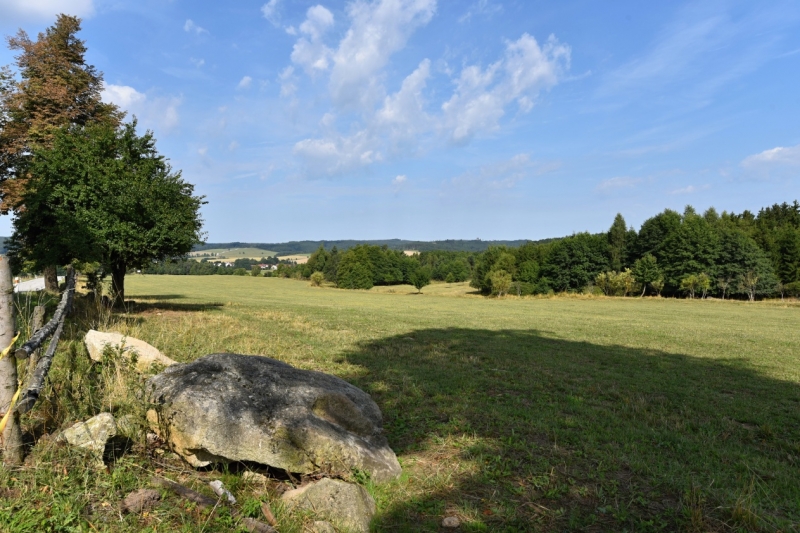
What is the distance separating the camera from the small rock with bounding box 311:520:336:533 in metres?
4.27

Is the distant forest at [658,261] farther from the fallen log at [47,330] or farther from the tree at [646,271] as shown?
the fallen log at [47,330]

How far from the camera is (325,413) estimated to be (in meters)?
6.13

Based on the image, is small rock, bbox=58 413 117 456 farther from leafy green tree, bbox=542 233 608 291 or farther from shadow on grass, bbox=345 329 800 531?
leafy green tree, bbox=542 233 608 291

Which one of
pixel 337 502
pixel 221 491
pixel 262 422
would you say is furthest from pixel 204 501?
pixel 337 502

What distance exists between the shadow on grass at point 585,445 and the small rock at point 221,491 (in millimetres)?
1601

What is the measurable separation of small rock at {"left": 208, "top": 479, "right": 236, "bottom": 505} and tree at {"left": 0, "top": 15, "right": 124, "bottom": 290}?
2615cm

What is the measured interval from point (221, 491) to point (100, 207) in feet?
68.5

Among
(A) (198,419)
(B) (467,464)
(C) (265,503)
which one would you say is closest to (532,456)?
(B) (467,464)

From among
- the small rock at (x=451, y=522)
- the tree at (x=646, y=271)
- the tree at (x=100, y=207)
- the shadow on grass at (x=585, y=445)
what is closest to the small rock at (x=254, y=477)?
the shadow on grass at (x=585, y=445)

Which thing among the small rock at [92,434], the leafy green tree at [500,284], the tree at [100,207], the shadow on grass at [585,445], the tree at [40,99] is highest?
the tree at [40,99]

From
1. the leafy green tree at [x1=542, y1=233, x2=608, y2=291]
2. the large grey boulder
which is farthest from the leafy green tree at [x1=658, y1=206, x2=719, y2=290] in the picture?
the large grey boulder

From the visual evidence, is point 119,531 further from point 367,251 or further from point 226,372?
point 367,251

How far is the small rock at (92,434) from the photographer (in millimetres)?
4582

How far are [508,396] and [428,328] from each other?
1363 centimetres
